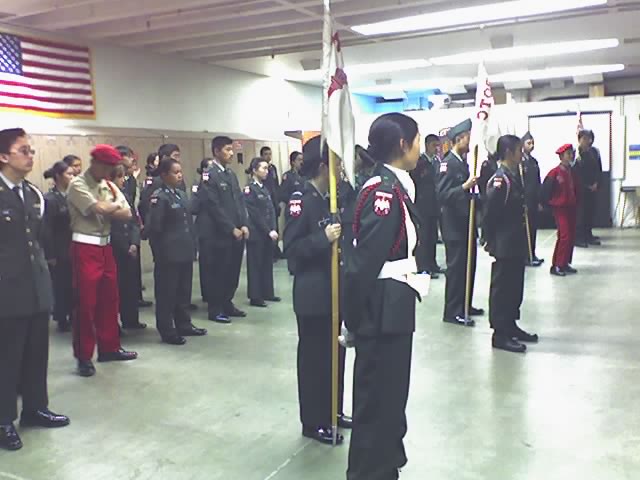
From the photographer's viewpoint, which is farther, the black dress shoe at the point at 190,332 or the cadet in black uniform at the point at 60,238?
the black dress shoe at the point at 190,332

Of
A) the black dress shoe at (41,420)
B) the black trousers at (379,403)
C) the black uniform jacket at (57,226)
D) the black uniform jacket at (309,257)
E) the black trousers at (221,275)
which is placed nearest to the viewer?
the black trousers at (379,403)

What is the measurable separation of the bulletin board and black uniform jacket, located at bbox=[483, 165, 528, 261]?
868 cm

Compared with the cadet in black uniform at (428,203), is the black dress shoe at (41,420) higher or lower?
lower

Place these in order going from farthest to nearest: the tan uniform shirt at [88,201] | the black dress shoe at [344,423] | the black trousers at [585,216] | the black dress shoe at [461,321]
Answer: the black trousers at [585,216], the black dress shoe at [461,321], the tan uniform shirt at [88,201], the black dress shoe at [344,423]

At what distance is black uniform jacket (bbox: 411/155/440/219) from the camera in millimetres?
7973

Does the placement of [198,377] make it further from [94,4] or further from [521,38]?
[521,38]

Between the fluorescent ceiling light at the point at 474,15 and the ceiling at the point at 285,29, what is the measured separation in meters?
0.21

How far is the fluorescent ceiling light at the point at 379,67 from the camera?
36.7 ft

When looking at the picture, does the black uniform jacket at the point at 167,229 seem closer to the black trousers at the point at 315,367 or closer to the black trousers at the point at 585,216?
the black trousers at the point at 315,367

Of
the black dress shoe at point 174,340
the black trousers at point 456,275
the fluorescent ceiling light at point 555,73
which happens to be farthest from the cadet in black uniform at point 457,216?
the fluorescent ceiling light at point 555,73

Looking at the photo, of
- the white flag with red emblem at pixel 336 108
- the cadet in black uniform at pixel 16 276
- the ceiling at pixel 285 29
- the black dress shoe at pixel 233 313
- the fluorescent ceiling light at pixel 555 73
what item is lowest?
the black dress shoe at pixel 233 313

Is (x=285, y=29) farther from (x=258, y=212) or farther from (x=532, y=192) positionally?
(x=532, y=192)

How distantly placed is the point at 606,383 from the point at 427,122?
33.0ft

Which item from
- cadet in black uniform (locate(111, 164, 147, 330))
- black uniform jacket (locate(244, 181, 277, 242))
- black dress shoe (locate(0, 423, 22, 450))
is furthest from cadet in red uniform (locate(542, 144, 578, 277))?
black dress shoe (locate(0, 423, 22, 450))
